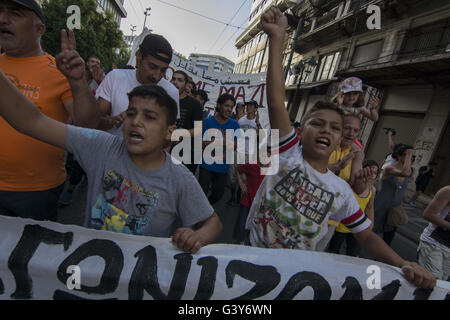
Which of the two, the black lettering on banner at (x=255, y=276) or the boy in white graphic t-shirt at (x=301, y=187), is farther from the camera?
the boy in white graphic t-shirt at (x=301, y=187)

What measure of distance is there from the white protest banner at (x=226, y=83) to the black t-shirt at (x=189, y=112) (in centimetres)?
345

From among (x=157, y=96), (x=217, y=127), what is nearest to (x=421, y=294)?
(x=157, y=96)

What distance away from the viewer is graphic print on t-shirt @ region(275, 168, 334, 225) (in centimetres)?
150

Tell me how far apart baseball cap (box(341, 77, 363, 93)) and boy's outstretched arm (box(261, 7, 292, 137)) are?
197 centimetres

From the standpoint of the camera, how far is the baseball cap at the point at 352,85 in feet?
9.98

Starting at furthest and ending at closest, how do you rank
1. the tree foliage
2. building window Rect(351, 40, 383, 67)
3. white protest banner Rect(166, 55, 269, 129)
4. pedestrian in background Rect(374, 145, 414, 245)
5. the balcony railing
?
1. building window Rect(351, 40, 383, 67)
2. the tree foliage
3. the balcony railing
4. white protest banner Rect(166, 55, 269, 129)
5. pedestrian in background Rect(374, 145, 414, 245)

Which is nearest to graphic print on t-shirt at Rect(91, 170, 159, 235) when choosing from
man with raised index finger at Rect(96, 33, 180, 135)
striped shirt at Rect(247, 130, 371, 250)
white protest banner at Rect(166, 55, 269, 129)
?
striped shirt at Rect(247, 130, 371, 250)

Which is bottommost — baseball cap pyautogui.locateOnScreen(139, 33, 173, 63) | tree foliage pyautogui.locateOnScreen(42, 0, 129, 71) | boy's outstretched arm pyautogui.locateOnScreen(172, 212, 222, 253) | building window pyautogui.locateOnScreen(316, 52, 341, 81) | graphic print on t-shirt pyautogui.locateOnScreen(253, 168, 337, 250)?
boy's outstretched arm pyautogui.locateOnScreen(172, 212, 222, 253)

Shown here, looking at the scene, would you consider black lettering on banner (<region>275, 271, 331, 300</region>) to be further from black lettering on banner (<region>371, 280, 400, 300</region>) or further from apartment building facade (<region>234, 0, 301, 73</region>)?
apartment building facade (<region>234, 0, 301, 73</region>)

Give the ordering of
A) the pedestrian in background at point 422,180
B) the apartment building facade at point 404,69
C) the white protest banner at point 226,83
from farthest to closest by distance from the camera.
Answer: the apartment building facade at point 404,69 → the pedestrian in background at point 422,180 → the white protest banner at point 226,83

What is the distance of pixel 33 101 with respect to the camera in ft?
5.01

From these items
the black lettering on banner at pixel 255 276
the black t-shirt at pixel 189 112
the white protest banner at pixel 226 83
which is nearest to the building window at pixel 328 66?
the white protest banner at pixel 226 83

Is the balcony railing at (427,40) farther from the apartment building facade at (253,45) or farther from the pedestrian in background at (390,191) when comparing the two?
the apartment building facade at (253,45)
